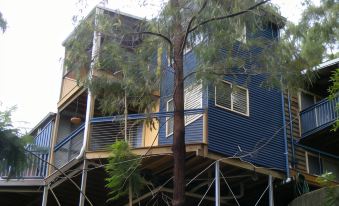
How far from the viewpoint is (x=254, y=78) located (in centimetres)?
1888

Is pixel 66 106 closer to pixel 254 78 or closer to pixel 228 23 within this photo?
pixel 254 78

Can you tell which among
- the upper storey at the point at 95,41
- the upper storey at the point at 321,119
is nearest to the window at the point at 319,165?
the upper storey at the point at 321,119

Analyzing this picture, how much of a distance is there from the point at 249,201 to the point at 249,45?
6.08 metres

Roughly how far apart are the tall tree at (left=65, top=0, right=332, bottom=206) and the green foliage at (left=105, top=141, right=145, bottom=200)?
4.27 ft

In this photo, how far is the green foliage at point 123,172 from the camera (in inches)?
547

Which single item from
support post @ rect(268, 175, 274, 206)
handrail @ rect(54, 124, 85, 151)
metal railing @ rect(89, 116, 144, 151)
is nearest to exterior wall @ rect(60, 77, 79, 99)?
handrail @ rect(54, 124, 85, 151)

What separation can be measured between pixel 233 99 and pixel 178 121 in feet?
15.1

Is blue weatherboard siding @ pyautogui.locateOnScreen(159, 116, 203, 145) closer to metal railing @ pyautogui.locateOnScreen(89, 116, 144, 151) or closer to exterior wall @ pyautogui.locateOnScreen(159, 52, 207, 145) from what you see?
exterior wall @ pyautogui.locateOnScreen(159, 52, 207, 145)

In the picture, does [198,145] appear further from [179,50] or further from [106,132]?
[106,132]

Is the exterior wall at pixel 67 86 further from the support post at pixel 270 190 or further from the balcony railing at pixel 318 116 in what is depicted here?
the balcony railing at pixel 318 116

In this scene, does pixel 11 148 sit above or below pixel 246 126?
below

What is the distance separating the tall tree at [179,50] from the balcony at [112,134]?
1.49 m

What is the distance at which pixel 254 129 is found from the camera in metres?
18.1

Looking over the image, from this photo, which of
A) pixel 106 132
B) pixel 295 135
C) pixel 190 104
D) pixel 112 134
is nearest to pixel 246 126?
pixel 190 104
